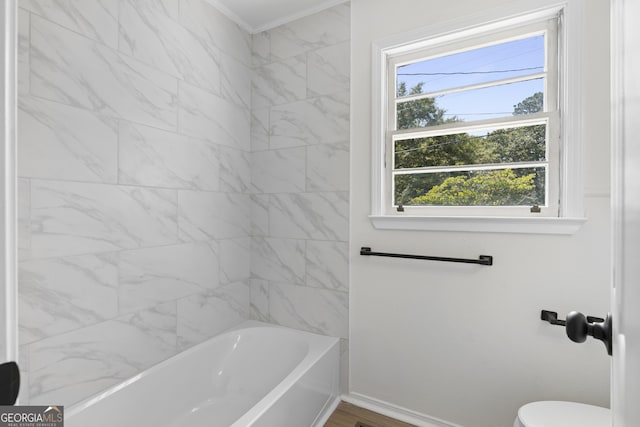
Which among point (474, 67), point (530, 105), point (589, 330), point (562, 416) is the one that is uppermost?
point (474, 67)

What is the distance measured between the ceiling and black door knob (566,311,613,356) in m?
2.05

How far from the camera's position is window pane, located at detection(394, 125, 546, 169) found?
158 cm

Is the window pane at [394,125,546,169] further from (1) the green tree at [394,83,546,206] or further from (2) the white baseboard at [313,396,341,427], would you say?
(2) the white baseboard at [313,396,341,427]

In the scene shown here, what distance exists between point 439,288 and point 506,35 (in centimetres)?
137

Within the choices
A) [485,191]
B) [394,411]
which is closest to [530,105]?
[485,191]

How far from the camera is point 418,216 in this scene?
5.63ft

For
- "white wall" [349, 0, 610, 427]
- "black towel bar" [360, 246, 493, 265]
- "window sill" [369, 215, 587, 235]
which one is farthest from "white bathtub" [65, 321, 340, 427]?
"window sill" [369, 215, 587, 235]

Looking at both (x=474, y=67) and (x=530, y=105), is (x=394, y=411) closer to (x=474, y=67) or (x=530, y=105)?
(x=530, y=105)

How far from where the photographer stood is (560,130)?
149cm

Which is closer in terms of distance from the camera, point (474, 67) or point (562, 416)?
point (562, 416)

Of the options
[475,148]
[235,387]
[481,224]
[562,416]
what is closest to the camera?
[562,416]

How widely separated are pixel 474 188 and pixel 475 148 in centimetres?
22

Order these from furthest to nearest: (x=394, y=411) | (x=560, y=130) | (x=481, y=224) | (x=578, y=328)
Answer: (x=394, y=411) < (x=481, y=224) < (x=560, y=130) < (x=578, y=328)

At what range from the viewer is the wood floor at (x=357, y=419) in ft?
5.72
